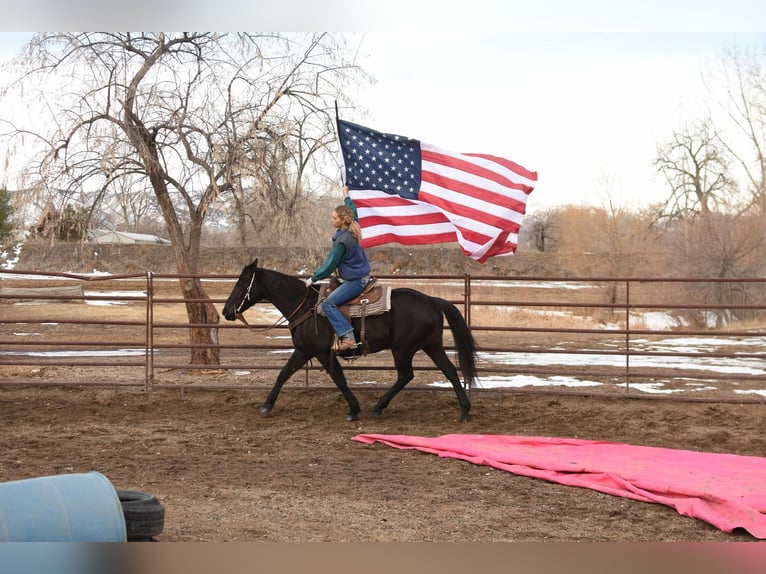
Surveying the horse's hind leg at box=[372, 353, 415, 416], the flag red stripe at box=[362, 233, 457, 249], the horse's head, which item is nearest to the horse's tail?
the horse's hind leg at box=[372, 353, 415, 416]

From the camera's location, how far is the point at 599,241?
37.4 m

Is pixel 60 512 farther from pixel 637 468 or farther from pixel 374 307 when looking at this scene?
pixel 374 307

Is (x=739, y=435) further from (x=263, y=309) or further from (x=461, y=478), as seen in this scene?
(x=263, y=309)

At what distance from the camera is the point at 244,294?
880cm

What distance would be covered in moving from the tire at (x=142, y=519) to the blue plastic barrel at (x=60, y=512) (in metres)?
0.20

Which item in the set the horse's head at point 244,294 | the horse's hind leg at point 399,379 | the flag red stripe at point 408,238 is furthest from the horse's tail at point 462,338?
the horse's head at point 244,294

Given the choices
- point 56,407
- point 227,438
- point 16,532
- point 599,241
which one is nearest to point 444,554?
point 16,532

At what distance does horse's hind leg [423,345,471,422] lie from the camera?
866 cm

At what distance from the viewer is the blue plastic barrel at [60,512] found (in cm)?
393

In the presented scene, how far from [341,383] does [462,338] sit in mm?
1334

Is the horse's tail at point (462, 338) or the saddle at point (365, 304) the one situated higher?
the saddle at point (365, 304)

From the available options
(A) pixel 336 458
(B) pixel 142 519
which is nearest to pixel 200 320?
(A) pixel 336 458

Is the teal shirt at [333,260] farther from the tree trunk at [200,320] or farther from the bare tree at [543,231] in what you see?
the bare tree at [543,231]

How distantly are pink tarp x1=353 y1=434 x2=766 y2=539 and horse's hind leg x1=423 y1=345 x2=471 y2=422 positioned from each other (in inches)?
35.6
